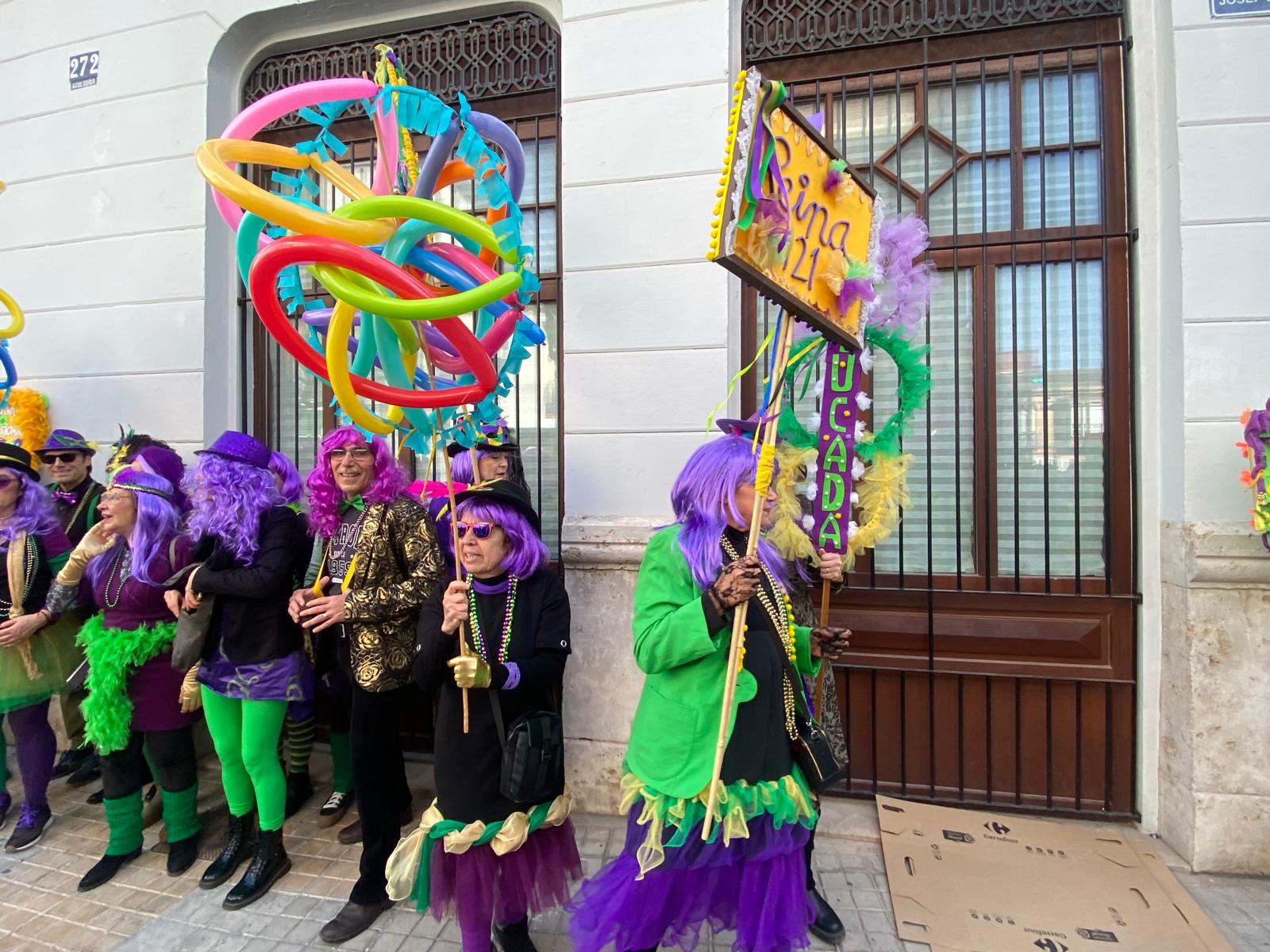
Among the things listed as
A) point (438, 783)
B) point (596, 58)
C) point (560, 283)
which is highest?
point (596, 58)

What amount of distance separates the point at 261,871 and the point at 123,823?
81 cm

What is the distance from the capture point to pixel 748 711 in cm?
199

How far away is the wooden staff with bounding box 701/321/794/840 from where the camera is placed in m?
1.82

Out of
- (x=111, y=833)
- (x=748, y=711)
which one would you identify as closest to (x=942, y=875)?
(x=748, y=711)

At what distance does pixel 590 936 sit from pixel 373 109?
113 inches

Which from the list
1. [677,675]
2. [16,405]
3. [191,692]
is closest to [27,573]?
[191,692]

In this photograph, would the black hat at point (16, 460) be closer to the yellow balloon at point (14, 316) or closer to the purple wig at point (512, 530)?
the yellow balloon at point (14, 316)

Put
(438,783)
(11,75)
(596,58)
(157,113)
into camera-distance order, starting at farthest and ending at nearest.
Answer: (11,75)
(157,113)
(596,58)
(438,783)

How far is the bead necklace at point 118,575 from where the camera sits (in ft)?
9.82

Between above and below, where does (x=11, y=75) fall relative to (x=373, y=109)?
above

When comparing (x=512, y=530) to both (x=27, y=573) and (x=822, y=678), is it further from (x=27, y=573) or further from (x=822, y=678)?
(x=27, y=573)

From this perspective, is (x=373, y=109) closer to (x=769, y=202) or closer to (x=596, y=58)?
(x=769, y=202)

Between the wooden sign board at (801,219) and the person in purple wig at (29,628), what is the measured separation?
375 centimetres

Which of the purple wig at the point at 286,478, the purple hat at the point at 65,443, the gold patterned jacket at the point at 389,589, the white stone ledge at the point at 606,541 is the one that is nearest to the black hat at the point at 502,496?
the gold patterned jacket at the point at 389,589
